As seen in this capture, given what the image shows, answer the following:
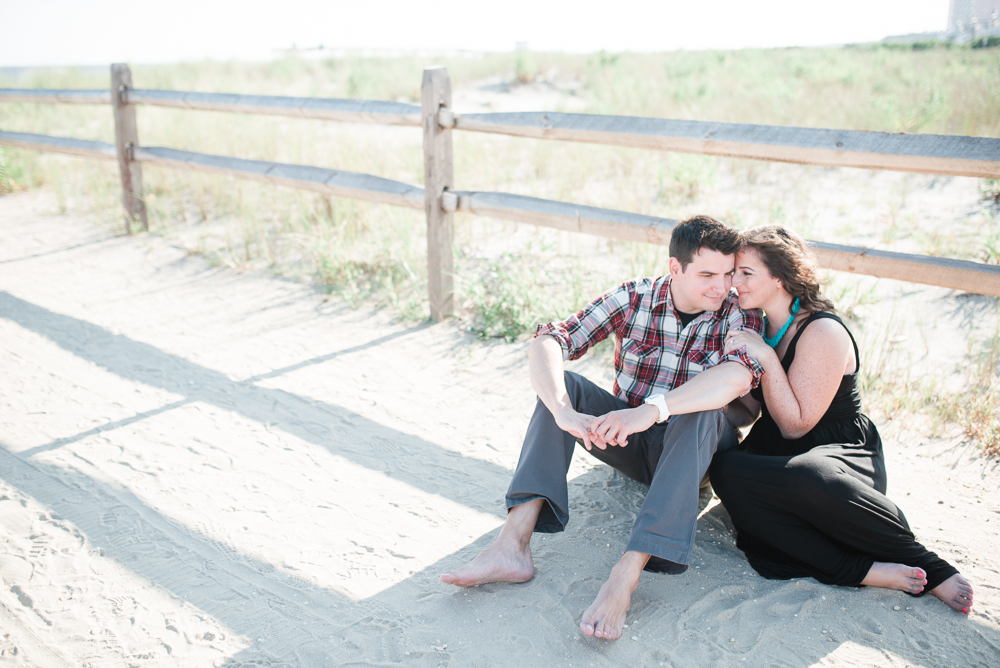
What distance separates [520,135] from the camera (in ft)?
13.4

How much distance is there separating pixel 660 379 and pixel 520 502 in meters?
0.73

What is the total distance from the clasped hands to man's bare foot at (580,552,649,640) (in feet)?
1.22

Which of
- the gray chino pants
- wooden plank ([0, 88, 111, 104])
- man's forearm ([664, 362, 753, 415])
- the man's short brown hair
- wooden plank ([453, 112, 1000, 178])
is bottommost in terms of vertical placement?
the gray chino pants

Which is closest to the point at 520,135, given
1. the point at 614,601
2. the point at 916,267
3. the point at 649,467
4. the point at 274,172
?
the point at 274,172

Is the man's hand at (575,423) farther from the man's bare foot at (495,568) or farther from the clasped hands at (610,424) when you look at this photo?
the man's bare foot at (495,568)

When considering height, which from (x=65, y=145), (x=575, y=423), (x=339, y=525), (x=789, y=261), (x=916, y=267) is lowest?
(x=339, y=525)

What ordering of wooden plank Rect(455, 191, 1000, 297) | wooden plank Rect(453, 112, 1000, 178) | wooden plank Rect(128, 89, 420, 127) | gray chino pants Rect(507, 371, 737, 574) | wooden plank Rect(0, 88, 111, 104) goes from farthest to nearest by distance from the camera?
wooden plank Rect(0, 88, 111, 104), wooden plank Rect(128, 89, 420, 127), wooden plank Rect(455, 191, 1000, 297), wooden plank Rect(453, 112, 1000, 178), gray chino pants Rect(507, 371, 737, 574)

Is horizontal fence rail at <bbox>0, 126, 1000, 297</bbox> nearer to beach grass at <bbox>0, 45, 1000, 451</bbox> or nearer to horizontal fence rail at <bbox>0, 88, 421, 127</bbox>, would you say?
horizontal fence rail at <bbox>0, 88, 421, 127</bbox>

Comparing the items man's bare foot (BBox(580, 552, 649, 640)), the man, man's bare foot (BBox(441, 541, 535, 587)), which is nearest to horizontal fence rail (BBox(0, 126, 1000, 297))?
the man

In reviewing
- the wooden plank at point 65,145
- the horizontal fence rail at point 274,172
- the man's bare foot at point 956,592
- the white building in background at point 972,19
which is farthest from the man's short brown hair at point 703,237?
the white building in background at point 972,19

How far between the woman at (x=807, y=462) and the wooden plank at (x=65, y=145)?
20.9 ft

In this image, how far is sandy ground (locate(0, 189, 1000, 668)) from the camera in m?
1.99

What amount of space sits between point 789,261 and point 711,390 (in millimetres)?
563

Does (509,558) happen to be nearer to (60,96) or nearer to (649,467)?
(649,467)
